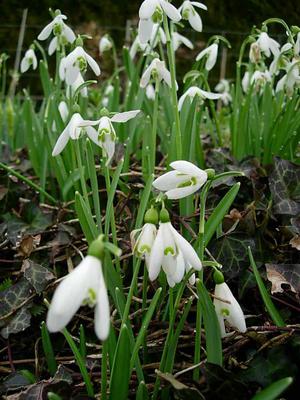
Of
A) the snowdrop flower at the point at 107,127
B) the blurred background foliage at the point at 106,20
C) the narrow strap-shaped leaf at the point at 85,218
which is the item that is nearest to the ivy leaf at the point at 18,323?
the narrow strap-shaped leaf at the point at 85,218

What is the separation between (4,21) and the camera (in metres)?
10.2

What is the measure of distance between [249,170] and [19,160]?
117 cm

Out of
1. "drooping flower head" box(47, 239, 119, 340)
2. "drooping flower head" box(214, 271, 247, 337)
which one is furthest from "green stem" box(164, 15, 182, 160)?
"drooping flower head" box(47, 239, 119, 340)

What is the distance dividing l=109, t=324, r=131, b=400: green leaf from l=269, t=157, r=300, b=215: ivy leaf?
784 mm

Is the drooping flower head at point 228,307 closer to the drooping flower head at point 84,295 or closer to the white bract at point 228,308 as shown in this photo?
the white bract at point 228,308

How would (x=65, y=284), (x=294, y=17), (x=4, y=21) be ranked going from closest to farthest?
(x=65, y=284) → (x=294, y=17) → (x=4, y=21)

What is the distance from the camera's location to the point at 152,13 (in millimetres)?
1229

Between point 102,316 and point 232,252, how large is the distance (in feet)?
2.40

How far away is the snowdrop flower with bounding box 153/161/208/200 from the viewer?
97cm

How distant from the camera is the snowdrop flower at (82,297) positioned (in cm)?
67

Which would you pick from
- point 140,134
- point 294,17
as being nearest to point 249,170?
point 140,134

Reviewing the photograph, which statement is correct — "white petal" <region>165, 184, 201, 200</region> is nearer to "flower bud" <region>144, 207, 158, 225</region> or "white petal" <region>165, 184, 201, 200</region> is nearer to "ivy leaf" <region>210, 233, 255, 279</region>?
"flower bud" <region>144, 207, 158, 225</region>

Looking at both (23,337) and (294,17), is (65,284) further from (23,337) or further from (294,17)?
(294,17)

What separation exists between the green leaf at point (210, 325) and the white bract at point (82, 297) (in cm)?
27
